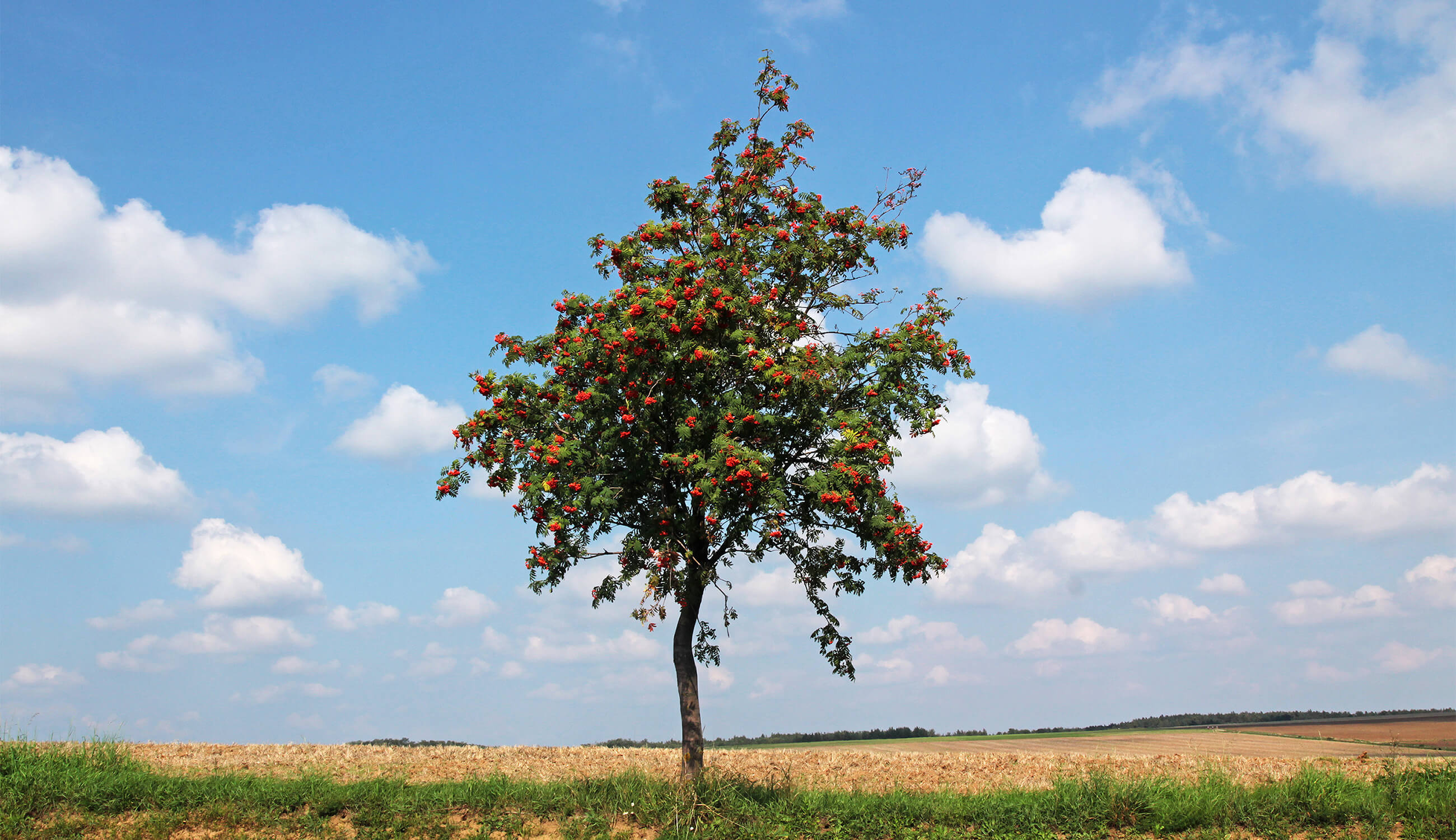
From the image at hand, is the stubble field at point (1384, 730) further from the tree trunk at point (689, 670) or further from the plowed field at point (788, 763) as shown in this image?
the tree trunk at point (689, 670)

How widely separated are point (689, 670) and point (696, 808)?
2.67 metres

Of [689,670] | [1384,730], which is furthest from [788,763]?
[1384,730]

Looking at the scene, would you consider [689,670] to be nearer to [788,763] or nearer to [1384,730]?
[788,763]

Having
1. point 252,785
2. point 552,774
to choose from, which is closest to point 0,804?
point 252,785

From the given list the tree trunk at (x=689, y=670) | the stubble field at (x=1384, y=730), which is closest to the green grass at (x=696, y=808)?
the tree trunk at (x=689, y=670)

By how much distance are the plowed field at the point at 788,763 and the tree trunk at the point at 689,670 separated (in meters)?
1.24

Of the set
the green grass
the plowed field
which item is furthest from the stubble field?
the green grass

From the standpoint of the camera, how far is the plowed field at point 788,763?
17.2 metres

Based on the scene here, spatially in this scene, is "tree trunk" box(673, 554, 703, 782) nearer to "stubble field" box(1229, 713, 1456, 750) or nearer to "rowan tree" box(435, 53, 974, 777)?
"rowan tree" box(435, 53, 974, 777)

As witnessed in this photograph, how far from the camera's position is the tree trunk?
15.6 metres

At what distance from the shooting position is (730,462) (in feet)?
43.2

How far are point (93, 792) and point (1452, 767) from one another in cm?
2511

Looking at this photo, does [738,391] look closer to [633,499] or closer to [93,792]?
[633,499]

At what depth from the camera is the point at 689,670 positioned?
52.5ft
